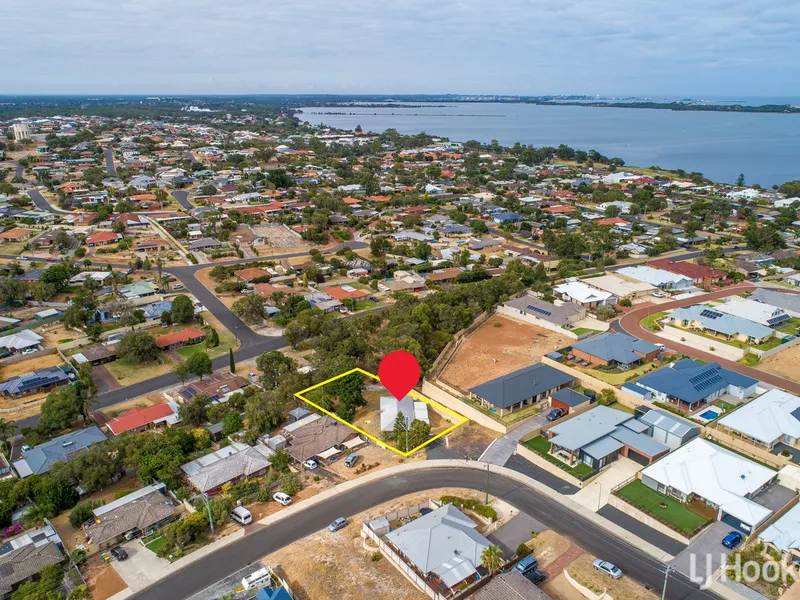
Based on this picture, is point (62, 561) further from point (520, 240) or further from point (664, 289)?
point (520, 240)

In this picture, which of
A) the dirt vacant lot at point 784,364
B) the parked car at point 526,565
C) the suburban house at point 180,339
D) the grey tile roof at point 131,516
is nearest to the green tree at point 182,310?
the suburban house at point 180,339

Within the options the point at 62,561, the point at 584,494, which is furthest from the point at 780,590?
the point at 62,561

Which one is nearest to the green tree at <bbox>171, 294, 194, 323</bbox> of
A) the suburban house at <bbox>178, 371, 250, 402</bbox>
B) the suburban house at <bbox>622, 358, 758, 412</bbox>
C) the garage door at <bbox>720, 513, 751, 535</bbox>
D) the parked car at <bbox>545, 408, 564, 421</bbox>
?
the suburban house at <bbox>178, 371, 250, 402</bbox>

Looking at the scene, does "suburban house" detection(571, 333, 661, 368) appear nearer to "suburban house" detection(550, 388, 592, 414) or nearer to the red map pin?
"suburban house" detection(550, 388, 592, 414)

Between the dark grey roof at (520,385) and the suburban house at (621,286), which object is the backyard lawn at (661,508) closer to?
the dark grey roof at (520,385)

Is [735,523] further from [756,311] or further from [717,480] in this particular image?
[756,311]

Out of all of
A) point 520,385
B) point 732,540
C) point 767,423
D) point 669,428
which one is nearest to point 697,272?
point 767,423
